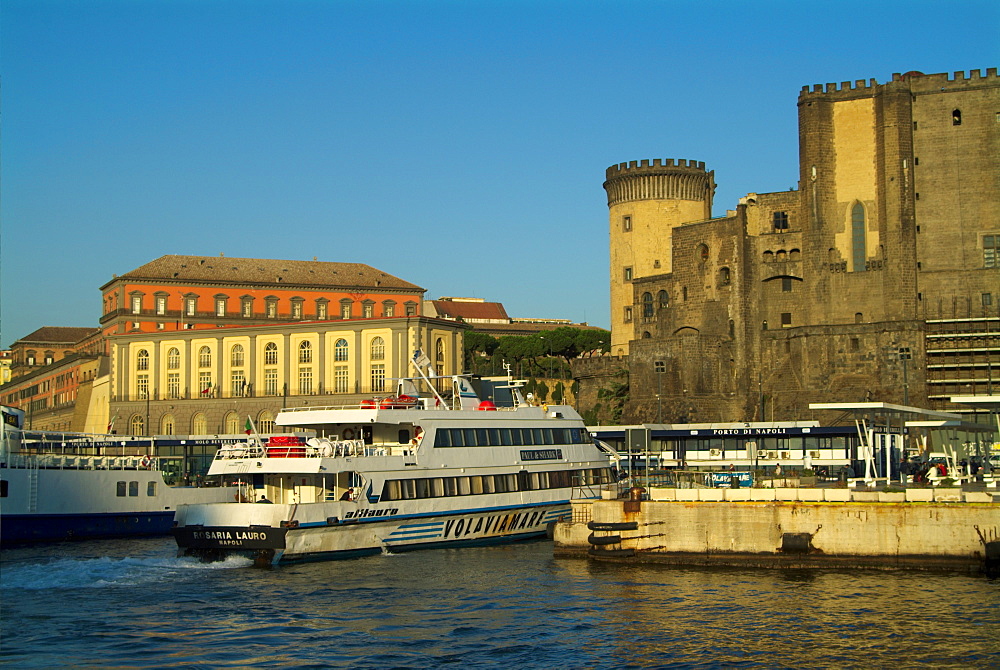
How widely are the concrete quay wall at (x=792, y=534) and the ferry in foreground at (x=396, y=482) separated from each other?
5632 mm

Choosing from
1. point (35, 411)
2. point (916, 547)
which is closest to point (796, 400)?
point (916, 547)

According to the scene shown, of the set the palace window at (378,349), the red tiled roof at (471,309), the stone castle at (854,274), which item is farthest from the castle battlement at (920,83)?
the red tiled roof at (471,309)

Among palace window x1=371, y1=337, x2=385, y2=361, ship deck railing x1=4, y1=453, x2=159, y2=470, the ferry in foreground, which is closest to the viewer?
the ferry in foreground

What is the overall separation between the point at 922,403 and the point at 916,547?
49283 mm

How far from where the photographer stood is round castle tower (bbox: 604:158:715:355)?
99.6 m

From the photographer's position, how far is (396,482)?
3984cm

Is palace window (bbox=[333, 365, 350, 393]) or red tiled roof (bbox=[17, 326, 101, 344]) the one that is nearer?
palace window (bbox=[333, 365, 350, 393])

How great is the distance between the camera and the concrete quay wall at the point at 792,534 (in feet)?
106

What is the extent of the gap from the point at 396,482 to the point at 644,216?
6422cm

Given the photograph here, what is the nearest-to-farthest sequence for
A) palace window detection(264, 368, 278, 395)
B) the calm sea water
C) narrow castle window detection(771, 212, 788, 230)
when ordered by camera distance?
the calm sea water, narrow castle window detection(771, 212, 788, 230), palace window detection(264, 368, 278, 395)

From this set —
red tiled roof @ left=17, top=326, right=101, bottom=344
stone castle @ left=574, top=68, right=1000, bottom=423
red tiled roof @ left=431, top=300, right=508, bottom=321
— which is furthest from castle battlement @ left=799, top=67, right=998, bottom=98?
red tiled roof @ left=17, top=326, right=101, bottom=344

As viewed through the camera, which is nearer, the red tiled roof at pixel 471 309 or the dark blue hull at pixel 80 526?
the dark blue hull at pixel 80 526

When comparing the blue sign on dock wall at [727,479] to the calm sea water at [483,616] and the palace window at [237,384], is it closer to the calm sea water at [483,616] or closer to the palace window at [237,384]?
the calm sea water at [483,616]

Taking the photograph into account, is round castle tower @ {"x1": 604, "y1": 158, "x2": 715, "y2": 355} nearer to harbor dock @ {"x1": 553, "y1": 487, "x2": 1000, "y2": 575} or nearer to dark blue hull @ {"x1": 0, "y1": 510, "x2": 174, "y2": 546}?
dark blue hull @ {"x1": 0, "y1": 510, "x2": 174, "y2": 546}
